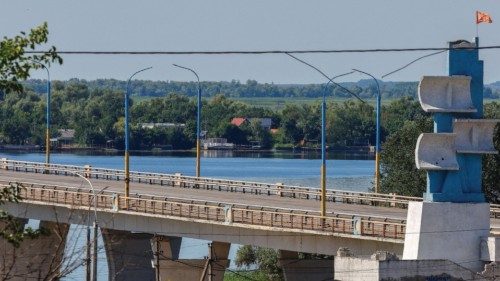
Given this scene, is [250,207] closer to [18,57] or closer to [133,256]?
[133,256]

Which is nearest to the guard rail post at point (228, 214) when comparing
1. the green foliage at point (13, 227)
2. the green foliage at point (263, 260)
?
the green foliage at point (263, 260)

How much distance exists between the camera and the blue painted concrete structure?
51.2 m

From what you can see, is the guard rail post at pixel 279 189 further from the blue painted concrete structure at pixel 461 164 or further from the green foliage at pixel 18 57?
the green foliage at pixel 18 57

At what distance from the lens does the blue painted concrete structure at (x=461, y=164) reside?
A: 51.2 metres

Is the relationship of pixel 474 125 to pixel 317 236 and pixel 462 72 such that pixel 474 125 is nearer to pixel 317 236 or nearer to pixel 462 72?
pixel 462 72

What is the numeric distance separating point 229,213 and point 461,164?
46.7 feet

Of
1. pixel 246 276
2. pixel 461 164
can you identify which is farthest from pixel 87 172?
pixel 461 164

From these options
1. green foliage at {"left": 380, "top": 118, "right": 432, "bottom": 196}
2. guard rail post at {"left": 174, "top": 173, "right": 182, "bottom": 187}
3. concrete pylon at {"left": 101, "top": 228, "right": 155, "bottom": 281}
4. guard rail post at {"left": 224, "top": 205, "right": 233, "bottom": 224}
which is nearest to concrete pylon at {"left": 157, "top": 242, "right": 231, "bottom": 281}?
guard rail post at {"left": 224, "top": 205, "right": 233, "bottom": 224}

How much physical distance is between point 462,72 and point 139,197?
2231 centimetres

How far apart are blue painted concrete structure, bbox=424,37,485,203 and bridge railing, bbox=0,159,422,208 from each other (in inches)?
658

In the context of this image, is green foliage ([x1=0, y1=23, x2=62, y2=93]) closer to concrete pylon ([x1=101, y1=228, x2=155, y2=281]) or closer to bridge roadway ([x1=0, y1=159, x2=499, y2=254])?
bridge roadway ([x1=0, y1=159, x2=499, y2=254])

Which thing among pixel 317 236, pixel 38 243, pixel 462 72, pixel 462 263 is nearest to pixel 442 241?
pixel 462 263

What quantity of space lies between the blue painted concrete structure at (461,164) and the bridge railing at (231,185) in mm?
16717

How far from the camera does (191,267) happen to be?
70250mm
